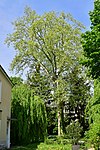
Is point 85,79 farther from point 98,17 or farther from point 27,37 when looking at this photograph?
point 98,17

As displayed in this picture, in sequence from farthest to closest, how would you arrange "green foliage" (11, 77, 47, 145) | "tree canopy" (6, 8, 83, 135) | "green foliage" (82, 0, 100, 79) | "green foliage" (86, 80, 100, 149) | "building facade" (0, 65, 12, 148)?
"tree canopy" (6, 8, 83, 135) → "green foliage" (11, 77, 47, 145) → "building facade" (0, 65, 12, 148) → "green foliage" (86, 80, 100, 149) → "green foliage" (82, 0, 100, 79)

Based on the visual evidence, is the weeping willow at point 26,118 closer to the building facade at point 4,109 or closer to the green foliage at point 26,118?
the green foliage at point 26,118

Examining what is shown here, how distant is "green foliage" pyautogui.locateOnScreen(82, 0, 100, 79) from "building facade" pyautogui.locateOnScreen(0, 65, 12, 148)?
26.5ft

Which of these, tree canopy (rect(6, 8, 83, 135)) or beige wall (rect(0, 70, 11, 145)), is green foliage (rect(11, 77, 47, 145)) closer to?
beige wall (rect(0, 70, 11, 145))

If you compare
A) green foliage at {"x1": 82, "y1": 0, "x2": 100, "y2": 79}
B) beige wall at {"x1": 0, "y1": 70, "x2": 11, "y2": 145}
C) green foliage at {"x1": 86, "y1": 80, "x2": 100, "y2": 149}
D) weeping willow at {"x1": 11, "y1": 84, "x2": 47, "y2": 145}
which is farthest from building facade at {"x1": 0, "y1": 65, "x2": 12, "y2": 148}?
green foliage at {"x1": 82, "y1": 0, "x2": 100, "y2": 79}

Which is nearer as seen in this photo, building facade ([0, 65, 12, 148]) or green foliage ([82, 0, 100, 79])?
green foliage ([82, 0, 100, 79])

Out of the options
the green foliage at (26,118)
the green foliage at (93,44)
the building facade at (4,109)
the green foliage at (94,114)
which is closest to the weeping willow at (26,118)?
the green foliage at (26,118)

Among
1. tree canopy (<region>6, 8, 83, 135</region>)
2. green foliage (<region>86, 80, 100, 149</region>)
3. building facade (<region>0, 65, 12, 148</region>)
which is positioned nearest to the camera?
green foliage (<region>86, 80, 100, 149</region>)

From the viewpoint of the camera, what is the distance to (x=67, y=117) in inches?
1716

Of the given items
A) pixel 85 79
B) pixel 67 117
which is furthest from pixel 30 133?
pixel 67 117

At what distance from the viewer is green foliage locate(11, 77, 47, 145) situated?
26922 millimetres

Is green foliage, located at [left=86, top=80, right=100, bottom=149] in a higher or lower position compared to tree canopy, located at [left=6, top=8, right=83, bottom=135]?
lower

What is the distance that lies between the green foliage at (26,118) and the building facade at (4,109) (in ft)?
5.39

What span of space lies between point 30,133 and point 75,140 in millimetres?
6335
